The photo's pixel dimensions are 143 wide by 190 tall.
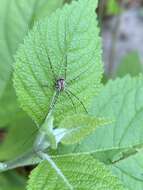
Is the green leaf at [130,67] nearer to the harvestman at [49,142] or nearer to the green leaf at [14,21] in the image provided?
the green leaf at [14,21]

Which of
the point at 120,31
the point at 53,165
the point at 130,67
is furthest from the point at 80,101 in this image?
the point at 120,31

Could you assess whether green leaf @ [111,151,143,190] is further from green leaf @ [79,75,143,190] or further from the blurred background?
the blurred background

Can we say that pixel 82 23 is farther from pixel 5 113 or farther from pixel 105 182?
pixel 5 113

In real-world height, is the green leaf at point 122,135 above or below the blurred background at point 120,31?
below

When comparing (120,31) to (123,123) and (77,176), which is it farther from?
(77,176)

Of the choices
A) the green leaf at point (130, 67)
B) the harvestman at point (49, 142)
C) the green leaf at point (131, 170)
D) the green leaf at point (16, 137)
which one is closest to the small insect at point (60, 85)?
the harvestman at point (49, 142)

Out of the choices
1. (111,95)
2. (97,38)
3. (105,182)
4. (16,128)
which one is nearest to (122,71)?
(16,128)
